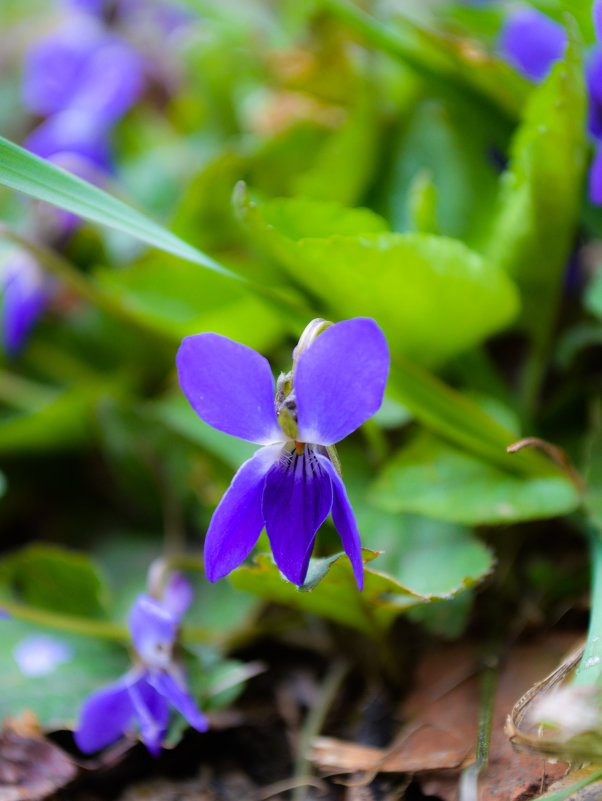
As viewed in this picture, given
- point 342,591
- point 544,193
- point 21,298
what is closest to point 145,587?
point 342,591

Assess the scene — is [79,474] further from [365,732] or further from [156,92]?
[156,92]

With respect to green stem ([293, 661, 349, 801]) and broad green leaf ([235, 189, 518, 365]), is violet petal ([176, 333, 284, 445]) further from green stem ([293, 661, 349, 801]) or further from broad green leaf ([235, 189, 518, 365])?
green stem ([293, 661, 349, 801])

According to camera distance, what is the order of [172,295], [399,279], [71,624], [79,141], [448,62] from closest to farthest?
[399,279] → [71,624] → [448,62] → [172,295] → [79,141]

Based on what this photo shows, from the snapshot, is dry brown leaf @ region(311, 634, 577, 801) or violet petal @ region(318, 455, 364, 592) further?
dry brown leaf @ region(311, 634, 577, 801)

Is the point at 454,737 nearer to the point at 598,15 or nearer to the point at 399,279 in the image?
the point at 399,279

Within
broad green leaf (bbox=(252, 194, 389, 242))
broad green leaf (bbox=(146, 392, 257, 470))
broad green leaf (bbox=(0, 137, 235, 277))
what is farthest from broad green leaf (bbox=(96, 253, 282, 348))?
broad green leaf (bbox=(0, 137, 235, 277))

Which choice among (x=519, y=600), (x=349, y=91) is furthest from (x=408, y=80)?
(x=519, y=600)
